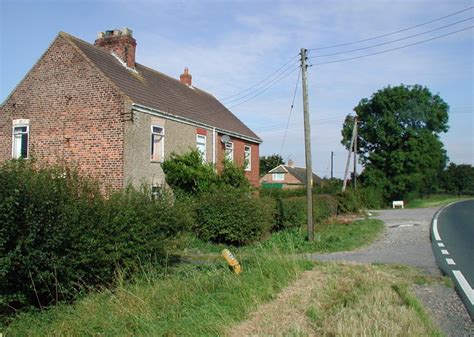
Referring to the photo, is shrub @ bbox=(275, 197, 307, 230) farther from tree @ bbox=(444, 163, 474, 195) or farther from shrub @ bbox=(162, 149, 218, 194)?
tree @ bbox=(444, 163, 474, 195)

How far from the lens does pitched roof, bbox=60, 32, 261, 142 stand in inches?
802

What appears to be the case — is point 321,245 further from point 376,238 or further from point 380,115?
point 380,115

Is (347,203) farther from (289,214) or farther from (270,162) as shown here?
(270,162)

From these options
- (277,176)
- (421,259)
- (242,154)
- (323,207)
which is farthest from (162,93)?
(277,176)

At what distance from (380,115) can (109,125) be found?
45.0m

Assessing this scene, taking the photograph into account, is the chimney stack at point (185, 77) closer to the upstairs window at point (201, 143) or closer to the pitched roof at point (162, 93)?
the pitched roof at point (162, 93)

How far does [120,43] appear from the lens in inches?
901

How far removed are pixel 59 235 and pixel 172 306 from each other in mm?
2454

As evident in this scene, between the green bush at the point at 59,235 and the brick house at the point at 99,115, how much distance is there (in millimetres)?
8725

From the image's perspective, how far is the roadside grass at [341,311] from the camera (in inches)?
201

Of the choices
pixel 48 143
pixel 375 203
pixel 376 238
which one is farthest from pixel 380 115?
pixel 48 143

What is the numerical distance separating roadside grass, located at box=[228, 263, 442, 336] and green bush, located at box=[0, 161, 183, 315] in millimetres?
3696

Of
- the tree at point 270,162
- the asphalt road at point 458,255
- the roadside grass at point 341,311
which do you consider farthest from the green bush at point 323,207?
the tree at point 270,162

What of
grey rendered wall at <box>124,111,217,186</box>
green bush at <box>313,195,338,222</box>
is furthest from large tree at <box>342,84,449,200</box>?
grey rendered wall at <box>124,111,217,186</box>
